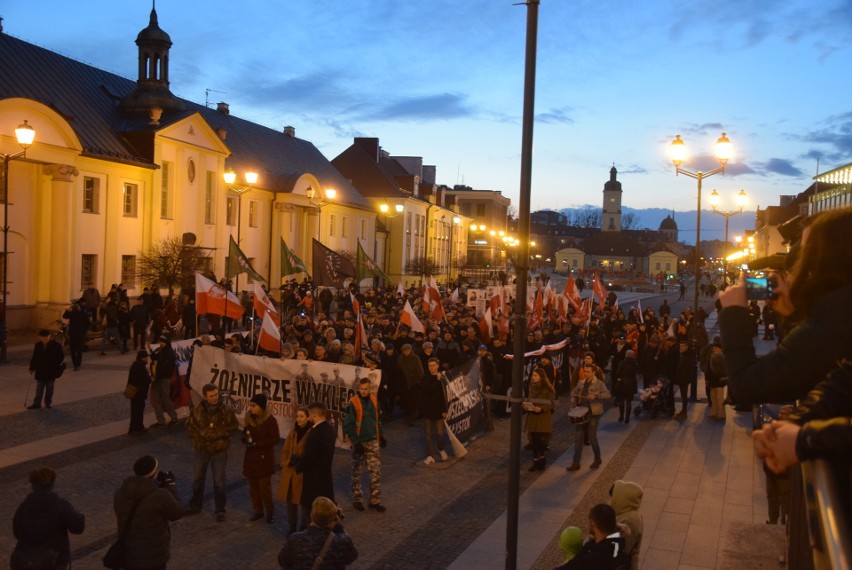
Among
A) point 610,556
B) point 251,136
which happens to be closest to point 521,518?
point 610,556

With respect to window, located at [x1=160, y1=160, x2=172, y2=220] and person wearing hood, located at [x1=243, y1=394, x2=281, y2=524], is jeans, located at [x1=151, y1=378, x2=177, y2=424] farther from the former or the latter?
window, located at [x1=160, y1=160, x2=172, y2=220]

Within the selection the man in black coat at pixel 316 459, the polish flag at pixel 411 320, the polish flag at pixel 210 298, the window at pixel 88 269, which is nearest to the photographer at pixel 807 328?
the man in black coat at pixel 316 459

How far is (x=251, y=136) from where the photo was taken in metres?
53.0

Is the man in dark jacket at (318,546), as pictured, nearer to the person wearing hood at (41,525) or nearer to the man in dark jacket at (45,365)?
the person wearing hood at (41,525)

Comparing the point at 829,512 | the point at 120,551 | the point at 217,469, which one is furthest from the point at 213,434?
the point at 829,512

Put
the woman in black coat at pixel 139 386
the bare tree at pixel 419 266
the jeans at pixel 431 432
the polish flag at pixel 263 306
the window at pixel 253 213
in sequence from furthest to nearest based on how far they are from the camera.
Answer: the bare tree at pixel 419 266 < the window at pixel 253 213 < the polish flag at pixel 263 306 < the woman in black coat at pixel 139 386 < the jeans at pixel 431 432

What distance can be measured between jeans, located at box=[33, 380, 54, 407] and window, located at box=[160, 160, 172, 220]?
22397 mm

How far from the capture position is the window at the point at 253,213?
47.0m

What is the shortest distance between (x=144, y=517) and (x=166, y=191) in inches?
1306

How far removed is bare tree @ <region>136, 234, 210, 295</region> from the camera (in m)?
30.6

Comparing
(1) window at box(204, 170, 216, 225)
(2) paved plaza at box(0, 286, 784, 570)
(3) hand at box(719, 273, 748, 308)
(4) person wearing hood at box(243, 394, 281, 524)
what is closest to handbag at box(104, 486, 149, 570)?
(2) paved plaza at box(0, 286, 784, 570)

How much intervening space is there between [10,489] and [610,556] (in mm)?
8598

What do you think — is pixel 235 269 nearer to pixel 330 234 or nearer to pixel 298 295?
pixel 298 295

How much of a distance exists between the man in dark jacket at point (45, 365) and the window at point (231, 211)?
2791cm
